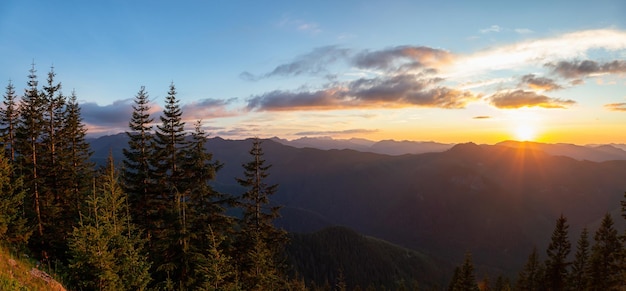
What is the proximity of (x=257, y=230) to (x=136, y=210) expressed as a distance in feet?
33.2

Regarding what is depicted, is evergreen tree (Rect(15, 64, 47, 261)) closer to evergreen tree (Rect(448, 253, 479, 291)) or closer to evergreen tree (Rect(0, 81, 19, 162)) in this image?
evergreen tree (Rect(0, 81, 19, 162))

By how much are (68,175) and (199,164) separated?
1647 centimetres

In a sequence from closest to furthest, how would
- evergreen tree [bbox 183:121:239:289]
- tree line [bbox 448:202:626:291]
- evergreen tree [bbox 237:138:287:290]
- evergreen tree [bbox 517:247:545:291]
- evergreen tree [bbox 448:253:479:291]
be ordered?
evergreen tree [bbox 183:121:239:289] < evergreen tree [bbox 237:138:287:290] < tree line [bbox 448:202:626:291] < evergreen tree [bbox 448:253:479:291] < evergreen tree [bbox 517:247:545:291]

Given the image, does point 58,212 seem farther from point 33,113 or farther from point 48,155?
point 33,113

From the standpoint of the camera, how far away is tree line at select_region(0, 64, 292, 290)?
1675 centimetres

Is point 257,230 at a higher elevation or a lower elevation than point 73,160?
lower

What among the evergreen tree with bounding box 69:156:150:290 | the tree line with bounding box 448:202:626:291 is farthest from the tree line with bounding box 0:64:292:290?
the tree line with bounding box 448:202:626:291

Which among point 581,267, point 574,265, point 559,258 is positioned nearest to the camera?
point 581,267

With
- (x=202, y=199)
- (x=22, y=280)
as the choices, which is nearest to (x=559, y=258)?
(x=202, y=199)

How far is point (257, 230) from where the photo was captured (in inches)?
1128

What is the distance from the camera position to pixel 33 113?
29.0 m

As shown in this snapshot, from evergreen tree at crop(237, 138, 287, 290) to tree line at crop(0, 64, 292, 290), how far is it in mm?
94

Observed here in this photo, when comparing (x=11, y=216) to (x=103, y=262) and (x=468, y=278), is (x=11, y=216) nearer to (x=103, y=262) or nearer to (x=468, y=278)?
(x=103, y=262)

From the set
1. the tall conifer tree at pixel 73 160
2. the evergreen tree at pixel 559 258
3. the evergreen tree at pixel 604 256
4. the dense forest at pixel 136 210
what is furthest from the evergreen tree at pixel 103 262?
the evergreen tree at pixel 559 258
